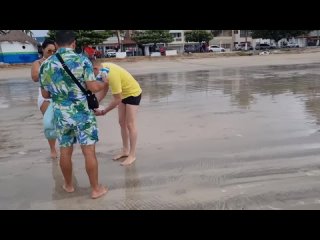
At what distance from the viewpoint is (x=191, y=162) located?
5.15 metres

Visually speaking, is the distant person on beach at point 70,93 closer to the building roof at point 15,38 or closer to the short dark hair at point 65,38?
the short dark hair at point 65,38

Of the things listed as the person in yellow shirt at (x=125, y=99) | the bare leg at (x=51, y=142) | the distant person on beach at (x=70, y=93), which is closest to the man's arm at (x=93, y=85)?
the distant person on beach at (x=70, y=93)

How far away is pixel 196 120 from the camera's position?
25.7 feet

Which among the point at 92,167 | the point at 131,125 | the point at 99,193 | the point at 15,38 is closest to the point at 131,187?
the point at 99,193

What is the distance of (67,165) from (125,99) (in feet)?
4.24

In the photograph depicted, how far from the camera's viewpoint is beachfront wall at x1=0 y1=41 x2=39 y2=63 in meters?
48.8

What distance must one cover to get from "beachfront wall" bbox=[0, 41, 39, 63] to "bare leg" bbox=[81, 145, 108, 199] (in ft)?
158

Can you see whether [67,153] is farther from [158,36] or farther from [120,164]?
[158,36]

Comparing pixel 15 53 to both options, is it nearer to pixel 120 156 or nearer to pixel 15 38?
pixel 15 38

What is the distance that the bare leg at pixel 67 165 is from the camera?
4.07m
